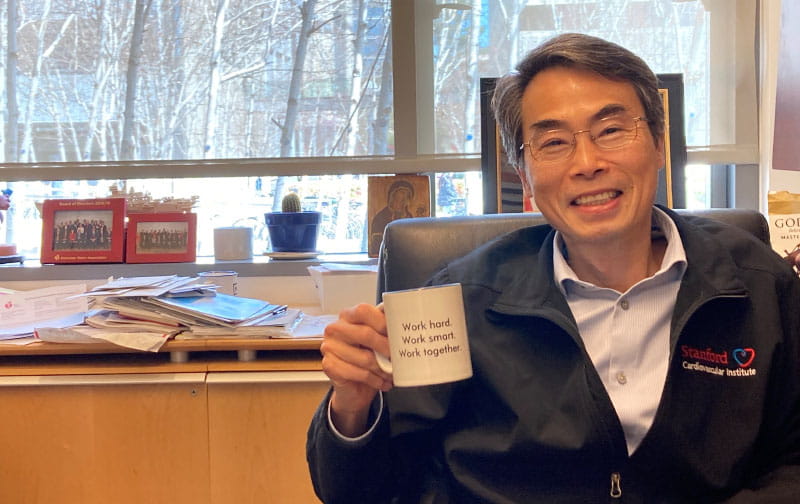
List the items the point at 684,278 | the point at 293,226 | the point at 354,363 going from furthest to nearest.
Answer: the point at 293,226 < the point at 684,278 < the point at 354,363

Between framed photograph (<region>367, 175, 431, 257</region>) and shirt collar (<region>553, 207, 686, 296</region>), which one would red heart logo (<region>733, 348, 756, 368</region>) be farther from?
framed photograph (<region>367, 175, 431, 257</region>)

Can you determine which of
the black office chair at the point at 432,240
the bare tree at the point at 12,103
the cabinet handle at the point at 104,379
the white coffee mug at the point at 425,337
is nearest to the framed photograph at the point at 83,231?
the bare tree at the point at 12,103

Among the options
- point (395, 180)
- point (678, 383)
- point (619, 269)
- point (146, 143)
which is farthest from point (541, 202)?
point (146, 143)

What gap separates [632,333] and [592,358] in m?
0.07

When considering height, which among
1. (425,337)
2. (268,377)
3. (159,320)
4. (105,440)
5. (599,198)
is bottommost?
(105,440)

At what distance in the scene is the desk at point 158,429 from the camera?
1696 mm

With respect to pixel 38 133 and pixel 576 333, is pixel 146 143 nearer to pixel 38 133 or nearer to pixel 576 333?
pixel 38 133

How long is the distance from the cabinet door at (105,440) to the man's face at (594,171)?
3.25ft

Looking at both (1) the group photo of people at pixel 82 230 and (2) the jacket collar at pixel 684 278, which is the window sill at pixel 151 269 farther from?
(2) the jacket collar at pixel 684 278

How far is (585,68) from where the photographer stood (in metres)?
1.14

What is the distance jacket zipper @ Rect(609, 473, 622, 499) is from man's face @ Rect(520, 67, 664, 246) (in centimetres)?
35

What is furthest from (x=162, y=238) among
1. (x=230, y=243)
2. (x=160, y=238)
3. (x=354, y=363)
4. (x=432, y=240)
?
(x=354, y=363)

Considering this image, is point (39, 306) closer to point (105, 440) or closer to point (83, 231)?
point (83, 231)

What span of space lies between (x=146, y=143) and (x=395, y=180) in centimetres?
85
